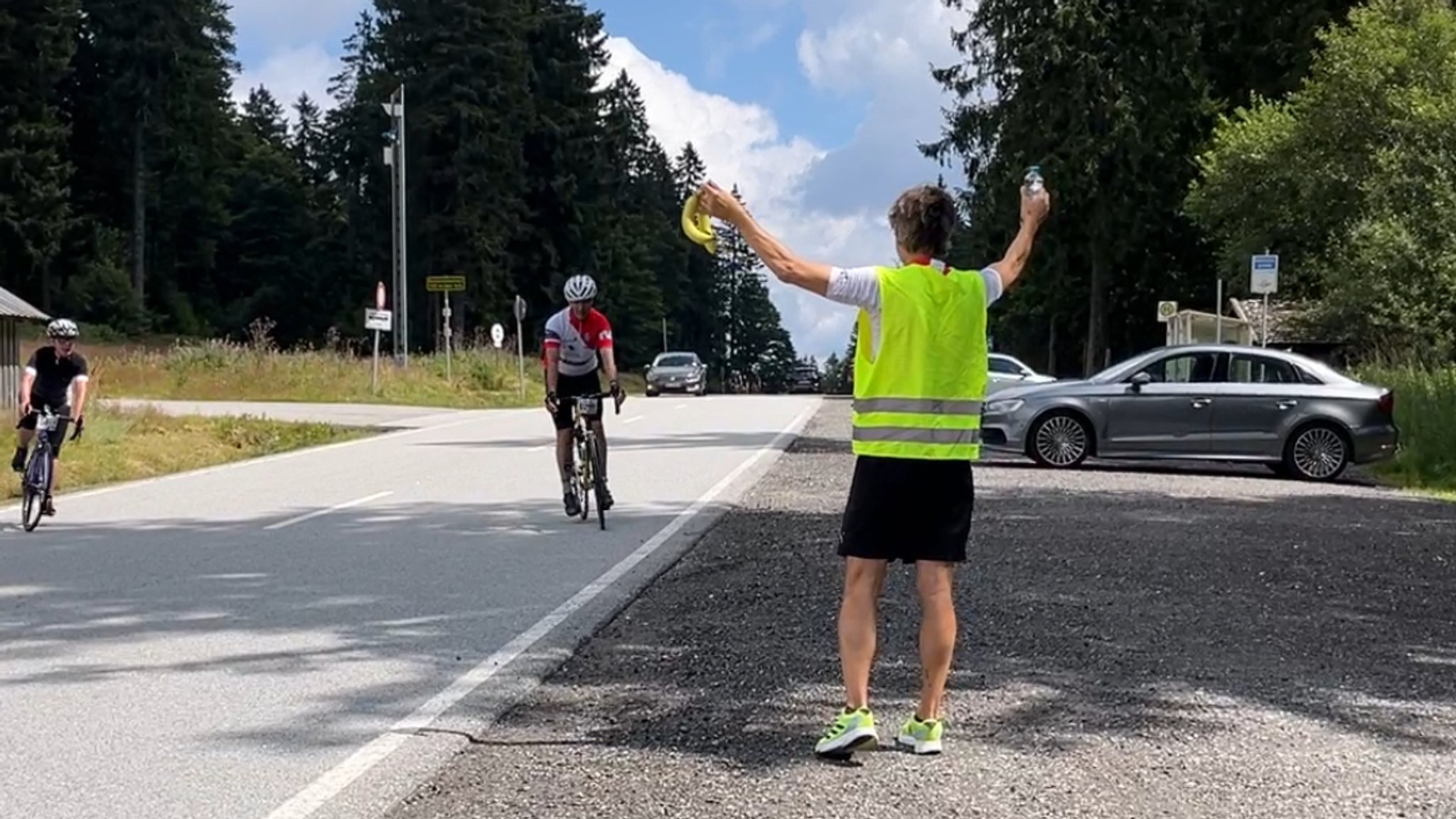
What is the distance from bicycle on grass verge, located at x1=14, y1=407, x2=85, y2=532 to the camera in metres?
13.3

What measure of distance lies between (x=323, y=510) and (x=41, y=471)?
2339 millimetres

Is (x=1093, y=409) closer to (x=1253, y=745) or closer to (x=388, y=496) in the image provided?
(x=388, y=496)

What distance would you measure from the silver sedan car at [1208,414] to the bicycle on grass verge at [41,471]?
33.9 feet

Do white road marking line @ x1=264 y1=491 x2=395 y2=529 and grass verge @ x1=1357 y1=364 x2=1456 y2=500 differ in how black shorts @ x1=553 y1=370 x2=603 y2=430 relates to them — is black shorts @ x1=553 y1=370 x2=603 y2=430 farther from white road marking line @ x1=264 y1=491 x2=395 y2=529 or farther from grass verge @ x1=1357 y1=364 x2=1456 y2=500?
grass verge @ x1=1357 y1=364 x2=1456 y2=500

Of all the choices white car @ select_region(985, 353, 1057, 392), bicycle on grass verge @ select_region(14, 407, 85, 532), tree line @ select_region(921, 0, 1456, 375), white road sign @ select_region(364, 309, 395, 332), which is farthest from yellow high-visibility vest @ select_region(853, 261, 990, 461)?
white road sign @ select_region(364, 309, 395, 332)

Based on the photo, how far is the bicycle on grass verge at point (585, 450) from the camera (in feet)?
42.7

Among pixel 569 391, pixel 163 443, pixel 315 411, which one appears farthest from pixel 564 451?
pixel 315 411

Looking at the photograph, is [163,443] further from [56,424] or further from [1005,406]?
[1005,406]

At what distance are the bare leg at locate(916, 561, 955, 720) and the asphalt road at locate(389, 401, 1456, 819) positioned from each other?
0.72ft

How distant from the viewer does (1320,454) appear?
721 inches

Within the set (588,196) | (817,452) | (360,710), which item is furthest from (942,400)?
(588,196)

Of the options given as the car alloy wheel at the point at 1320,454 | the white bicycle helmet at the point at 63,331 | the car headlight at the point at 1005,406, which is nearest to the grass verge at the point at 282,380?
the car headlight at the point at 1005,406

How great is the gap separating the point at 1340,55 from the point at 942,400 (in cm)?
3216

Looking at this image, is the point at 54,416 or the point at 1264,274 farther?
the point at 1264,274
